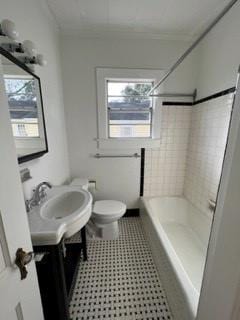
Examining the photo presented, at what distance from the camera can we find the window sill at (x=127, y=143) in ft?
7.28

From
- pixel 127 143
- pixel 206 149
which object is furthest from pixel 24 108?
pixel 206 149

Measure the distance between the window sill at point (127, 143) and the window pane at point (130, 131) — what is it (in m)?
0.07

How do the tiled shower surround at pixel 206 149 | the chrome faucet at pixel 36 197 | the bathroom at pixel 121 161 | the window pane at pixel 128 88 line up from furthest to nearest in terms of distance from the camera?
1. the window pane at pixel 128 88
2. the tiled shower surround at pixel 206 149
3. the chrome faucet at pixel 36 197
4. the bathroom at pixel 121 161

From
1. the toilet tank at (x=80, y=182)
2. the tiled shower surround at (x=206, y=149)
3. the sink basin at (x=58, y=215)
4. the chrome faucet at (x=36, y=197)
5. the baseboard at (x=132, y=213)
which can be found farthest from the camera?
the baseboard at (x=132, y=213)

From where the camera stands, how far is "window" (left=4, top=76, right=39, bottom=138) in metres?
1.05

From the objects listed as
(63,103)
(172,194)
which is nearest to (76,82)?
(63,103)

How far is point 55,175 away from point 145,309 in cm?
147

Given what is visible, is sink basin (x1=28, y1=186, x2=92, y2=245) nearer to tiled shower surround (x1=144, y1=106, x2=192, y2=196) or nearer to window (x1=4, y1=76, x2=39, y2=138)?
window (x1=4, y1=76, x2=39, y2=138)

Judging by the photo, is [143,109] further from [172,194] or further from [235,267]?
[235,267]

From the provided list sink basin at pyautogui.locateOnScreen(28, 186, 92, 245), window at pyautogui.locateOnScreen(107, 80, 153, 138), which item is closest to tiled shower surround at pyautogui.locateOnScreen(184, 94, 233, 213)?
window at pyautogui.locateOnScreen(107, 80, 153, 138)

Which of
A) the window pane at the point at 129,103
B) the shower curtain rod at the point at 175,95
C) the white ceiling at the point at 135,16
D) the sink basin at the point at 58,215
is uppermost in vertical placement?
the white ceiling at the point at 135,16

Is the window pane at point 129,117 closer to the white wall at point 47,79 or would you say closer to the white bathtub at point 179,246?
the white wall at point 47,79

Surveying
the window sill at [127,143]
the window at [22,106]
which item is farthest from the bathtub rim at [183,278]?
the window at [22,106]

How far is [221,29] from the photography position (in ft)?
5.52
